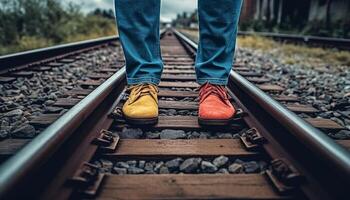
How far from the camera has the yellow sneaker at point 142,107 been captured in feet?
5.63

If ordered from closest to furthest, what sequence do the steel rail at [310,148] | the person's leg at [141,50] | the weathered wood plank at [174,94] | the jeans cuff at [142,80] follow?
1. the steel rail at [310,148]
2. the person's leg at [141,50]
3. the jeans cuff at [142,80]
4. the weathered wood plank at [174,94]

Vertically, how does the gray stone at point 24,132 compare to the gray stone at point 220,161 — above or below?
above

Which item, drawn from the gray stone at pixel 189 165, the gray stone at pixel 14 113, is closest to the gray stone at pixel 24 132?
the gray stone at pixel 14 113

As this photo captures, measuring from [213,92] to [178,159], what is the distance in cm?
61

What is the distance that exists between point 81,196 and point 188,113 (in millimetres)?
1136

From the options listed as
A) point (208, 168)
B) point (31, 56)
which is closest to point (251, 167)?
point (208, 168)

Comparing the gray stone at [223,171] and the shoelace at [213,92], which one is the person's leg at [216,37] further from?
the gray stone at [223,171]

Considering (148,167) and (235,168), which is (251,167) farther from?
(148,167)

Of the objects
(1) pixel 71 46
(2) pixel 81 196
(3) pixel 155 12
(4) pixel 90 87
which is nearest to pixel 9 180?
(2) pixel 81 196

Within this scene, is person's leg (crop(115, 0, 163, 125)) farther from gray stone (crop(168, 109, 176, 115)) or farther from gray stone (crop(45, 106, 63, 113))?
gray stone (crop(45, 106, 63, 113))

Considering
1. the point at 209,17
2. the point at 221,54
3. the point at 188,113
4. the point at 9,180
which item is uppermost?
the point at 209,17

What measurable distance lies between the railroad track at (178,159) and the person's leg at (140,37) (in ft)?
0.80

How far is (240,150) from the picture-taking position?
1457 mm

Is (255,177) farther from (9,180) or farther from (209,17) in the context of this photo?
(209,17)
